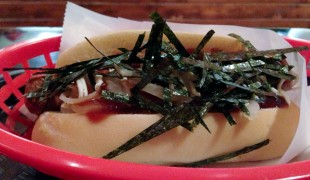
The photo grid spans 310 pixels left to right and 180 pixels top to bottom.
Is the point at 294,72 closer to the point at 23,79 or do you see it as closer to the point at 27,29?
the point at 23,79

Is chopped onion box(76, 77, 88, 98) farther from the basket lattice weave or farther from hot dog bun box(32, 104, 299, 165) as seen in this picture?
the basket lattice weave

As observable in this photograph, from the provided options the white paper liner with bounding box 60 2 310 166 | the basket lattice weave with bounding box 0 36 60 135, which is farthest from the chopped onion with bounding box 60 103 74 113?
the white paper liner with bounding box 60 2 310 166

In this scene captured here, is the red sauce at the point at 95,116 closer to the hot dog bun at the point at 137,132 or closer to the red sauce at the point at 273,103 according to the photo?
the hot dog bun at the point at 137,132

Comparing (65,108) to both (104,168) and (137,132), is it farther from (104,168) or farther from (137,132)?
(104,168)

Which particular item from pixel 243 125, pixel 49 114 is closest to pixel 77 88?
pixel 49 114

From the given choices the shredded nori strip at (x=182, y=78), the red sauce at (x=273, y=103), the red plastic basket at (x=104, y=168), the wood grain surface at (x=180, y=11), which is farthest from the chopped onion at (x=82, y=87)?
the wood grain surface at (x=180, y=11)

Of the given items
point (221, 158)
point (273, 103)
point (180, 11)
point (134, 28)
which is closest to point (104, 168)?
point (221, 158)

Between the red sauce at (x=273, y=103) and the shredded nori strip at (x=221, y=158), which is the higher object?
the red sauce at (x=273, y=103)

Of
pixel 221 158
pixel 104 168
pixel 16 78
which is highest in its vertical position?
pixel 104 168

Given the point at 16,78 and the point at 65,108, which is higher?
the point at 65,108
